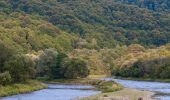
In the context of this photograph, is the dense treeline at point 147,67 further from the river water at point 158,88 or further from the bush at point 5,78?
the bush at point 5,78

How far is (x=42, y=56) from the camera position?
514 ft

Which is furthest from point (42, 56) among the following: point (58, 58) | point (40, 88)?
point (40, 88)

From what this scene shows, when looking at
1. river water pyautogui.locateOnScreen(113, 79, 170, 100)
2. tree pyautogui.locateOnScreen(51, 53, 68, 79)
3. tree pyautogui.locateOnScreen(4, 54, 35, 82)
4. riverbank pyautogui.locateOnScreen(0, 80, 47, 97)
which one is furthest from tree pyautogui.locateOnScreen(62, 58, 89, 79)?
tree pyautogui.locateOnScreen(4, 54, 35, 82)

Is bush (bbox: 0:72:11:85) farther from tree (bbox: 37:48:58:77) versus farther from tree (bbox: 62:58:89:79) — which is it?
tree (bbox: 37:48:58:77)

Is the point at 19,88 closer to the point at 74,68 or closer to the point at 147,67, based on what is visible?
the point at 74,68

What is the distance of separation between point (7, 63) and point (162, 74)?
70.1 meters

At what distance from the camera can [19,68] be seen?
11550 centimetres

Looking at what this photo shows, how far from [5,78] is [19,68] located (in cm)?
1168

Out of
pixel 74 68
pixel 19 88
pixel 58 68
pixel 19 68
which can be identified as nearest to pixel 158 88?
pixel 74 68

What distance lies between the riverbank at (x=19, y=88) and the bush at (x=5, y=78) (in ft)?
3.27

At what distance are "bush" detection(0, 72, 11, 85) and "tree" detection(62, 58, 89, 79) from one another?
44.1 metres

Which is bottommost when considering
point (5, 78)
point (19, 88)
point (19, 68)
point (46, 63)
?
point (19, 88)

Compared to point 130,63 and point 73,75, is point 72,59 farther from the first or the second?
point 130,63

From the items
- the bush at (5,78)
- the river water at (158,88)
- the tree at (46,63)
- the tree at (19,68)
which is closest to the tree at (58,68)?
the tree at (46,63)
